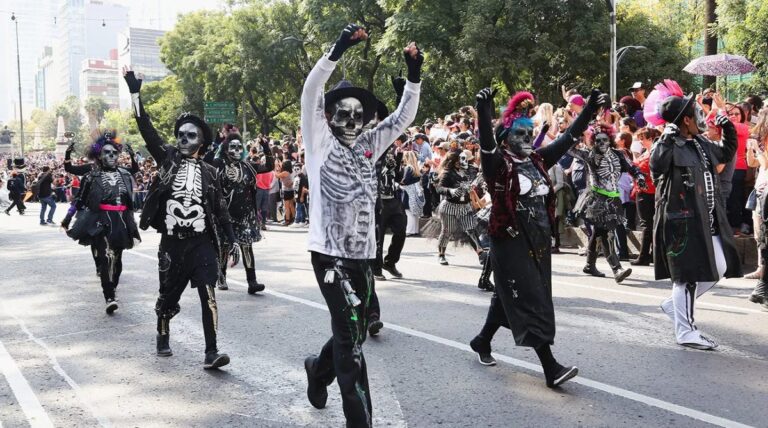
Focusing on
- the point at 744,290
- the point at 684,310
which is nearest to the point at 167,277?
the point at 684,310

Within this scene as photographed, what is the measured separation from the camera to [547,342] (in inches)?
210

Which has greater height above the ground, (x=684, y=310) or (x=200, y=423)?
(x=684, y=310)

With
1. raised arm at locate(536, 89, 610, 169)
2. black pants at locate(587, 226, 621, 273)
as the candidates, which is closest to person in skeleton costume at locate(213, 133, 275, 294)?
black pants at locate(587, 226, 621, 273)

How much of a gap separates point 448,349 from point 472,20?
88.5ft

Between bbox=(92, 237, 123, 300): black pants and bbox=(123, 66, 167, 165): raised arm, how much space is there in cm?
272

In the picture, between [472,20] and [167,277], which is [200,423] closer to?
[167,277]

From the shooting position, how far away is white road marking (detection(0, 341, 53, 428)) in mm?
5105

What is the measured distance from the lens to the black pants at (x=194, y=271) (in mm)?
6213

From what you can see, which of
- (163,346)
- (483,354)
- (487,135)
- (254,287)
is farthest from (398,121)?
(254,287)

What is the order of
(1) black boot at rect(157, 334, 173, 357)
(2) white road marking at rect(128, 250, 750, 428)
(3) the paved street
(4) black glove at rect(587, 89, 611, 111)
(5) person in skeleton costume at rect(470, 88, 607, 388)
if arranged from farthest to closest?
(1) black boot at rect(157, 334, 173, 357) < (4) black glove at rect(587, 89, 611, 111) < (5) person in skeleton costume at rect(470, 88, 607, 388) < (3) the paved street < (2) white road marking at rect(128, 250, 750, 428)

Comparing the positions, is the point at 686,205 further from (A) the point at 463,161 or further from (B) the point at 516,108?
(A) the point at 463,161

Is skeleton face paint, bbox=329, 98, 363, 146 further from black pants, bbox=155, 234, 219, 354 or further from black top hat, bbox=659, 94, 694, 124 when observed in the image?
black top hat, bbox=659, 94, 694, 124

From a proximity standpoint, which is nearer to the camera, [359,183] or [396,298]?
[359,183]

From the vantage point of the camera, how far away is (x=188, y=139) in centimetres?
656
